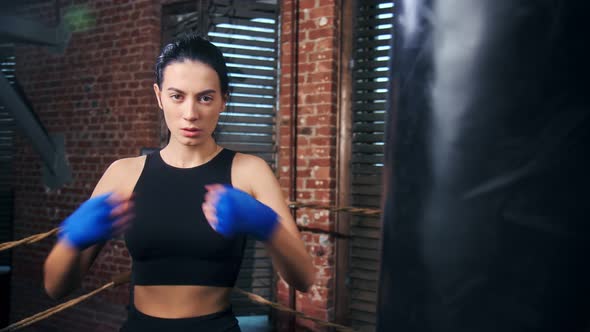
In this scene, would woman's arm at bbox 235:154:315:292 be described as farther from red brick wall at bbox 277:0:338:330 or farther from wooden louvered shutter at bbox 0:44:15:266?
wooden louvered shutter at bbox 0:44:15:266

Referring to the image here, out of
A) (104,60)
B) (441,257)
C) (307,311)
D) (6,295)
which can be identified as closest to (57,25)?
(104,60)

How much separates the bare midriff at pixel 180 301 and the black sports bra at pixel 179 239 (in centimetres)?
2

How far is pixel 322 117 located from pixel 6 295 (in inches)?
127

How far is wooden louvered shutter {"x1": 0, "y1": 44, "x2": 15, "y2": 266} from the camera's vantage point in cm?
515

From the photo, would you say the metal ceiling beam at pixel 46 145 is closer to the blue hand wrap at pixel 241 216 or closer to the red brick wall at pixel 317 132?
the red brick wall at pixel 317 132

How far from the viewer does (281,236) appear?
1.18 meters

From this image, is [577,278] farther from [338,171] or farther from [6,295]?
[6,295]

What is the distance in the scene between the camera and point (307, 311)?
11.7ft

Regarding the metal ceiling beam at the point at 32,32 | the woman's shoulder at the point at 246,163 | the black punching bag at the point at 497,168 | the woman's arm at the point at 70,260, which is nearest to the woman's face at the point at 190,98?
the woman's shoulder at the point at 246,163

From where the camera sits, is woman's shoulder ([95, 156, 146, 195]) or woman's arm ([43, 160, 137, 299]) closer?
woman's arm ([43, 160, 137, 299])

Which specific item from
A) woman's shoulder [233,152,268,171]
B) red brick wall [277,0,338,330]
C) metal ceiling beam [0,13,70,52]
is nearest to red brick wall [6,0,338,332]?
red brick wall [277,0,338,330]

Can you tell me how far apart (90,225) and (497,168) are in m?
1.03

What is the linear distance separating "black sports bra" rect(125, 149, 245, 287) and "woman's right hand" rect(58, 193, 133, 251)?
92 millimetres

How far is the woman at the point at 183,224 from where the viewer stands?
4.22 ft
